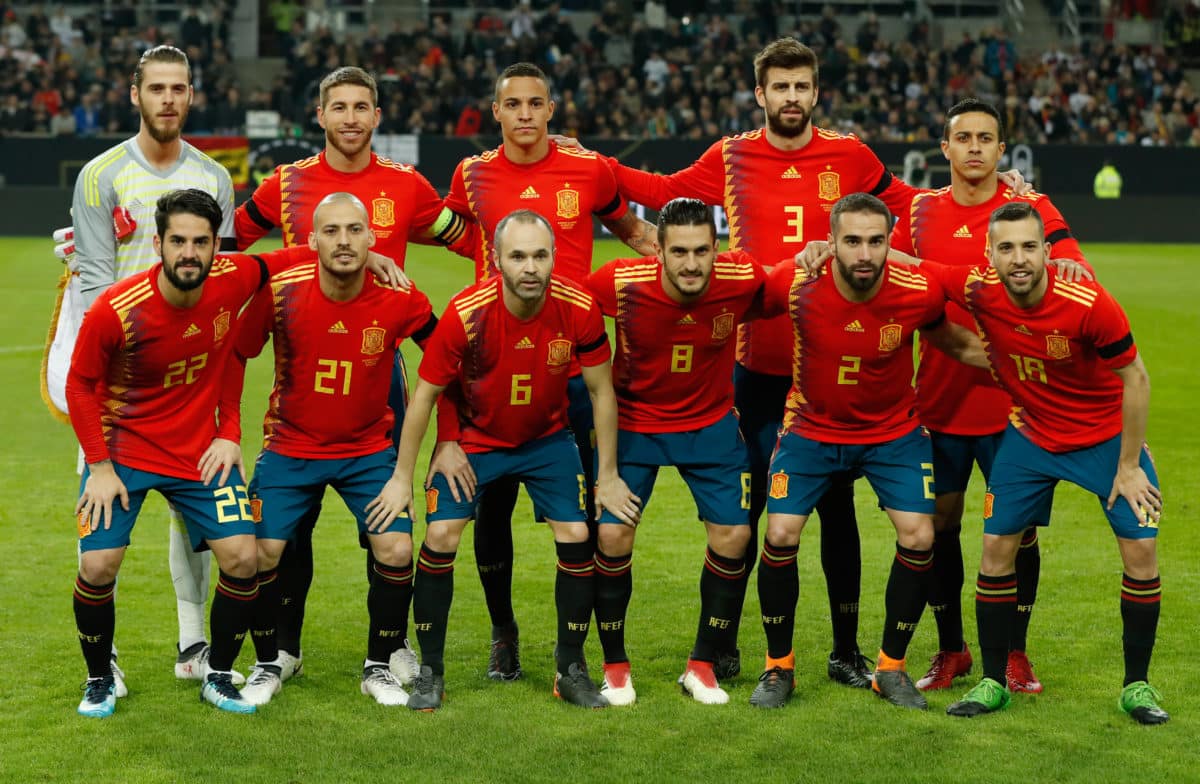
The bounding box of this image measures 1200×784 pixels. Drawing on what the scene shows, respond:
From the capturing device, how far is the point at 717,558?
632 centimetres

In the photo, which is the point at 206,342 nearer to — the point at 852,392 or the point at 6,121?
the point at 852,392

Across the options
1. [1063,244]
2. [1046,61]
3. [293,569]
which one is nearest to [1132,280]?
[1046,61]

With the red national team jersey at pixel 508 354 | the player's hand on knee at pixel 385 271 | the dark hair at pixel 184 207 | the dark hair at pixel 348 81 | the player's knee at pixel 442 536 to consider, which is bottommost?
the player's knee at pixel 442 536

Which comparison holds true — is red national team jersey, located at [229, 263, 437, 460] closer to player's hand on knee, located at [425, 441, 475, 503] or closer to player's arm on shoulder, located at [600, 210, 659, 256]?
player's hand on knee, located at [425, 441, 475, 503]

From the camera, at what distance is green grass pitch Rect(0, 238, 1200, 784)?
5.45 metres

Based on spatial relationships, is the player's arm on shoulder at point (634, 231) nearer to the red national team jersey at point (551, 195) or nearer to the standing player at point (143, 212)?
the red national team jersey at point (551, 195)

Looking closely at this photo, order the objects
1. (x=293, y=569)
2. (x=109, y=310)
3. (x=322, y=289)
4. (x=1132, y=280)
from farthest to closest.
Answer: (x=1132, y=280)
(x=293, y=569)
(x=322, y=289)
(x=109, y=310)

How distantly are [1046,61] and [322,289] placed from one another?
95.0 feet

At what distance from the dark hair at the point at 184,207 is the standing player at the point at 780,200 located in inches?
89.1

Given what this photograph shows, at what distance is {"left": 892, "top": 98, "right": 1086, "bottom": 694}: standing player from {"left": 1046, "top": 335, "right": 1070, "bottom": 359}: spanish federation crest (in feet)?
1.91

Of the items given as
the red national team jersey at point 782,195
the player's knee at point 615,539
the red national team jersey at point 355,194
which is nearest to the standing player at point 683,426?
the player's knee at point 615,539

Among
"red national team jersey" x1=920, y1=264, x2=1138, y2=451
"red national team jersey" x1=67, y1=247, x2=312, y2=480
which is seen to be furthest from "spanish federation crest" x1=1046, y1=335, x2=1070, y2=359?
"red national team jersey" x1=67, y1=247, x2=312, y2=480

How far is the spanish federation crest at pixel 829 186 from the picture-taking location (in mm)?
6812

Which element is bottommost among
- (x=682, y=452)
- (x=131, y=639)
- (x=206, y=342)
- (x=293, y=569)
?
(x=131, y=639)
